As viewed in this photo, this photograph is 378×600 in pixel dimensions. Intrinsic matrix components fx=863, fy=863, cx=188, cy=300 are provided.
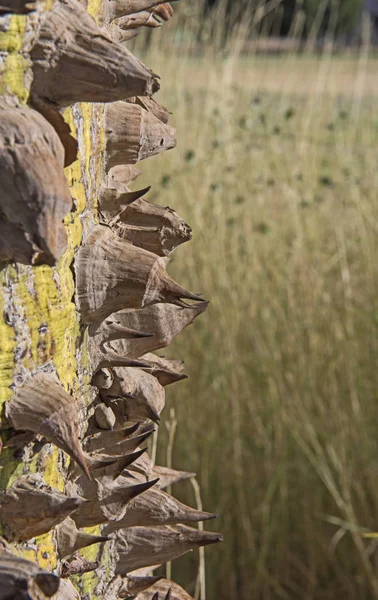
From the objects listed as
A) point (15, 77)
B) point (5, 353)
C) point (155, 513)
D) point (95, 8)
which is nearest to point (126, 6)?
point (95, 8)

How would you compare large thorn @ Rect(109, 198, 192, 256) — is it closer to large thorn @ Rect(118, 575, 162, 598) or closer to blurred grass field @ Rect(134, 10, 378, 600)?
large thorn @ Rect(118, 575, 162, 598)

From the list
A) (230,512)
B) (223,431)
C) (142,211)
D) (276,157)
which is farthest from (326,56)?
(142,211)

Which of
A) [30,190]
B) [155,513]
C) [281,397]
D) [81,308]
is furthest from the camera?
[281,397]

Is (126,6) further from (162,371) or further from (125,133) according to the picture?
(162,371)

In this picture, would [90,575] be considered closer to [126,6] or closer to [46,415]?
[46,415]

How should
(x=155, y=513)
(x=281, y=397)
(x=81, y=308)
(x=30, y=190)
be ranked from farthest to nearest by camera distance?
(x=281, y=397) < (x=155, y=513) < (x=81, y=308) < (x=30, y=190)

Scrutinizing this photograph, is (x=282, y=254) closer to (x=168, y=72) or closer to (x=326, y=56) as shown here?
A: (x=326, y=56)

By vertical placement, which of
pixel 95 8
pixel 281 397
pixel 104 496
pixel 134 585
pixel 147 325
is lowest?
pixel 281 397

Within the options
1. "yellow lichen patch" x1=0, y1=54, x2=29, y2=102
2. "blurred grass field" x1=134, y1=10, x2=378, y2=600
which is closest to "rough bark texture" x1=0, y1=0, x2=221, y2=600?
"yellow lichen patch" x1=0, y1=54, x2=29, y2=102

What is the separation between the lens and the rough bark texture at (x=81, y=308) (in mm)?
470

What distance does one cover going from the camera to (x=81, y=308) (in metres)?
0.56

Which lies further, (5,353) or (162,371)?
(162,371)

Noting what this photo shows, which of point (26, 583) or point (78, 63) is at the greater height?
point (78, 63)

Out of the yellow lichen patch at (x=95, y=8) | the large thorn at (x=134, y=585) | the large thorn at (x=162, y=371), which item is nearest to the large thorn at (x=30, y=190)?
the yellow lichen patch at (x=95, y=8)
